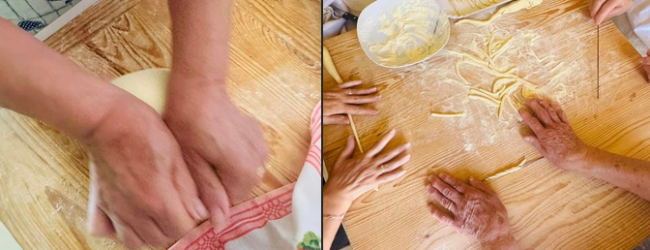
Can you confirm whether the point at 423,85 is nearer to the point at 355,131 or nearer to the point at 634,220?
the point at 355,131

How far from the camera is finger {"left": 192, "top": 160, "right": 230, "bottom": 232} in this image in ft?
1.83

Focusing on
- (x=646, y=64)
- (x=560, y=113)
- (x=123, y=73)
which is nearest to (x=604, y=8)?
(x=646, y=64)

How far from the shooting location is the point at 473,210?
3.35 feet

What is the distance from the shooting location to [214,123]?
577mm

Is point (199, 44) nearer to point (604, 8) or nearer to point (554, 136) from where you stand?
point (554, 136)

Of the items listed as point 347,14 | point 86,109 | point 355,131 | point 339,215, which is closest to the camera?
point 86,109

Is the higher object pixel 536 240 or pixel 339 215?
pixel 339 215

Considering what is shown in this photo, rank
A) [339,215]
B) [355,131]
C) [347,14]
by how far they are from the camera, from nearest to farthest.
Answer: [339,215]
[355,131]
[347,14]

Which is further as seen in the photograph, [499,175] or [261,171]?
[499,175]

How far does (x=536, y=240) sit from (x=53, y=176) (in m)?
0.95

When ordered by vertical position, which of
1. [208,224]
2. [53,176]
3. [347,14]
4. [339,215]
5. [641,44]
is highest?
[53,176]

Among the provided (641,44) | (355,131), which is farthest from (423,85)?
(641,44)

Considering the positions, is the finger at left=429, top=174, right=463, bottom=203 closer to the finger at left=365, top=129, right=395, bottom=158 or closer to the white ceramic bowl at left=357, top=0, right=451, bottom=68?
the finger at left=365, top=129, right=395, bottom=158

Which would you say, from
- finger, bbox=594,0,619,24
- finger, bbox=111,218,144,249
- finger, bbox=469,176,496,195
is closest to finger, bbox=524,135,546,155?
finger, bbox=469,176,496,195
